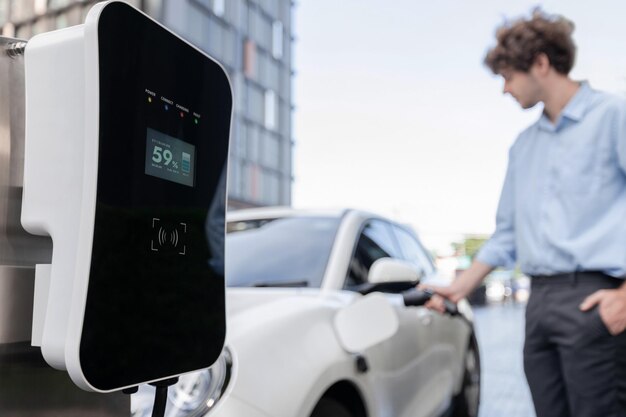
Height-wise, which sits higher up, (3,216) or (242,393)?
(3,216)

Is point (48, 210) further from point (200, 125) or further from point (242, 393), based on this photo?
point (242, 393)

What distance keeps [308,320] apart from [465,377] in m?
2.52

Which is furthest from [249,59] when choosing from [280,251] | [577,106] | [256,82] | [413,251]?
[577,106]

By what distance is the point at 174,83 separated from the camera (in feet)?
3.01

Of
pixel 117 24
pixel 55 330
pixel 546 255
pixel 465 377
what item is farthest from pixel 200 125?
pixel 465 377

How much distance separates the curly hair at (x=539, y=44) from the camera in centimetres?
193

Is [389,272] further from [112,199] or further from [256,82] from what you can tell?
[256,82]

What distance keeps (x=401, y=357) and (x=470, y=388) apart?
187cm

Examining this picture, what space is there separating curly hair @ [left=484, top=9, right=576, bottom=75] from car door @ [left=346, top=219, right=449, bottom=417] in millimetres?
1152

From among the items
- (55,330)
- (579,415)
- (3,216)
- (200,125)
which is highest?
(200,125)

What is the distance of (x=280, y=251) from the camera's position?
295 cm

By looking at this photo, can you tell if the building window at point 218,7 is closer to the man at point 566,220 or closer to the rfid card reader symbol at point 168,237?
the man at point 566,220

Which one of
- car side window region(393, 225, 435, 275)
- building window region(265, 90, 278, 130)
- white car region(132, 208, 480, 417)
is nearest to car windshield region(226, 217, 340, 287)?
white car region(132, 208, 480, 417)

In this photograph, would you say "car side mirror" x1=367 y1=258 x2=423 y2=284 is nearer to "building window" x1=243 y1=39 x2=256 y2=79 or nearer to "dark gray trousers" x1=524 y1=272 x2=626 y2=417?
"dark gray trousers" x1=524 y1=272 x2=626 y2=417
